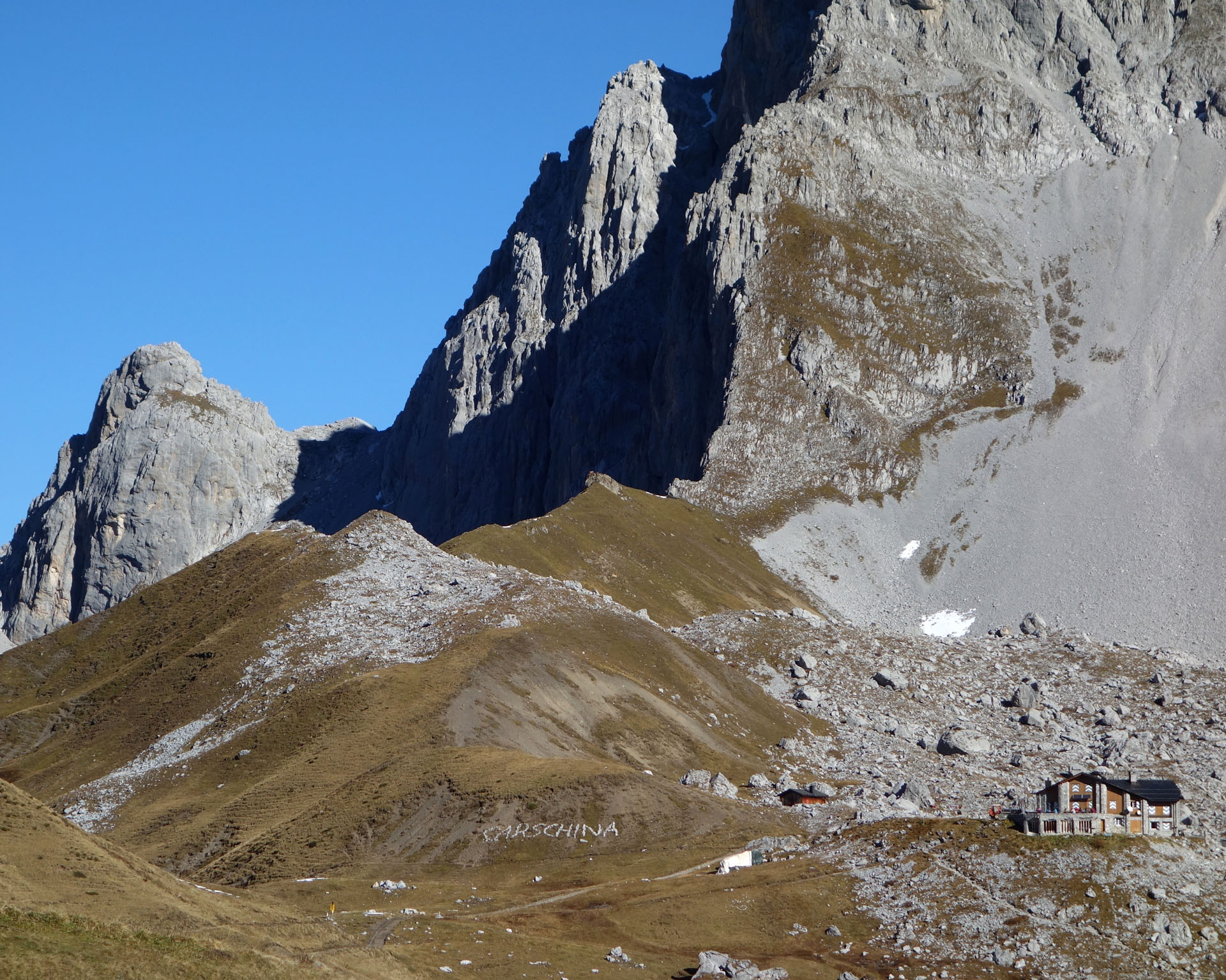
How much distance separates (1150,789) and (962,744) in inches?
1489

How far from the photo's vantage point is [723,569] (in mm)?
171750

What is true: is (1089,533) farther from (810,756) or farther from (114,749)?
(114,749)

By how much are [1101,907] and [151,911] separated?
4087 centimetres

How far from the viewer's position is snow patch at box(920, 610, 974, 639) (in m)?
173

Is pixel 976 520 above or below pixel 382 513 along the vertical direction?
above

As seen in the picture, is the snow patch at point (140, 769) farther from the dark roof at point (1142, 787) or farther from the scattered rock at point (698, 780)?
the dark roof at point (1142, 787)

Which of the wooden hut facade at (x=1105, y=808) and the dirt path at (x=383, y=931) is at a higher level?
the wooden hut facade at (x=1105, y=808)

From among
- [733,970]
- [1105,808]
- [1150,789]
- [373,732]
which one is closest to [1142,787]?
[1150,789]

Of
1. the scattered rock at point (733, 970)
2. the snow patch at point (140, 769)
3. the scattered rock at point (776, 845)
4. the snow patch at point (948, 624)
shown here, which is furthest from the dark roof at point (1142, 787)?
the snow patch at point (948, 624)

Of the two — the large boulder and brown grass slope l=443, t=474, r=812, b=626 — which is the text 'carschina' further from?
the large boulder

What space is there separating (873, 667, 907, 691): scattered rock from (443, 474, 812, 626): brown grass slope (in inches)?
876

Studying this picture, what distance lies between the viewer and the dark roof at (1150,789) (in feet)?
262

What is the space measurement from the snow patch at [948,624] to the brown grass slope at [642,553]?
582 inches

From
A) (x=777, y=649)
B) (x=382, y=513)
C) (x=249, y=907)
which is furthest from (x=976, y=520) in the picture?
(x=249, y=907)
